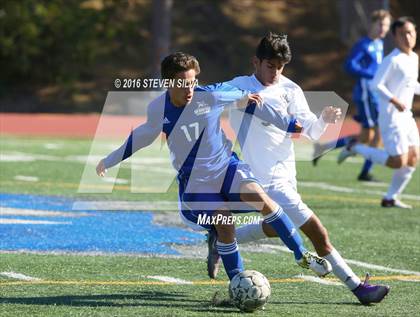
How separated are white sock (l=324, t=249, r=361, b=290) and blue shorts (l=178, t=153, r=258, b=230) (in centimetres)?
63

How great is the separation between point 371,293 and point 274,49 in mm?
1672

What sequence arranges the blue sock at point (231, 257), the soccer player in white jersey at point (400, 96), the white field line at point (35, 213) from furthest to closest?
1. the soccer player in white jersey at point (400, 96)
2. the white field line at point (35, 213)
3. the blue sock at point (231, 257)

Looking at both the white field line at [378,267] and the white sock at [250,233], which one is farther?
the white field line at [378,267]

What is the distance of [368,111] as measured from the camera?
1483 centimetres

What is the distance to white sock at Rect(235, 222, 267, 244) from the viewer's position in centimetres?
758

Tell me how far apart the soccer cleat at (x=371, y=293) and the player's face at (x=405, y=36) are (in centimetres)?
521

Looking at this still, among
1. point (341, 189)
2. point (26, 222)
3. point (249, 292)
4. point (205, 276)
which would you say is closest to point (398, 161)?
point (341, 189)

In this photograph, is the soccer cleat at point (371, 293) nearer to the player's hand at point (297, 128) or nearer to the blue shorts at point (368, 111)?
the player's hand at point (297, 128)

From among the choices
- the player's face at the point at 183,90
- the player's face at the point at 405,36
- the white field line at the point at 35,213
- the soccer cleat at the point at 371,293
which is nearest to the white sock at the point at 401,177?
the player's face at the point at 405,36

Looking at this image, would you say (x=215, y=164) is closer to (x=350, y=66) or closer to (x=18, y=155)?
(x=350, y=66)

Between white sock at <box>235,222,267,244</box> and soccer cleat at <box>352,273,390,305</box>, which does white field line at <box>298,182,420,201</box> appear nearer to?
white sock at <box>235,222,267,244</box>

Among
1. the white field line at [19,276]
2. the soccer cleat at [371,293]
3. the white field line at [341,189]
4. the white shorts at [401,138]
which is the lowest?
the white field line at [341,189]

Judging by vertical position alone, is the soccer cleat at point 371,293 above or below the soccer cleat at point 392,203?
above

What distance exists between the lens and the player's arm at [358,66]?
14.5 m
